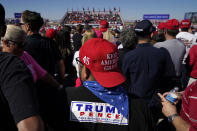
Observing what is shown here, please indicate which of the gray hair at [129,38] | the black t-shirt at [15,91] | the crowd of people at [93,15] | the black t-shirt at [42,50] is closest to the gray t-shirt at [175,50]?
the gray hair at [129,38]

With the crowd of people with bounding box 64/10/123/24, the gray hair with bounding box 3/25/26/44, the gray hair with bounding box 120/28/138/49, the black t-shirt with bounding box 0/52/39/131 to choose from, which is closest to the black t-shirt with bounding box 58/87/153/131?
the black t-shirt with bounding box 0/52/39/131

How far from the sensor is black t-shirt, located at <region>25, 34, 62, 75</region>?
2.56m

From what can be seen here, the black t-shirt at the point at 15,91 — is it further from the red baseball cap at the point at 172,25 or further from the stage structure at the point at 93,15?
the stage structure at the point at 93,15

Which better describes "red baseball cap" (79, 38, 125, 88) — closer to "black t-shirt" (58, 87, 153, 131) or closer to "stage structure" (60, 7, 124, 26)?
"black t-shirt" (58, 87, 153, 131)

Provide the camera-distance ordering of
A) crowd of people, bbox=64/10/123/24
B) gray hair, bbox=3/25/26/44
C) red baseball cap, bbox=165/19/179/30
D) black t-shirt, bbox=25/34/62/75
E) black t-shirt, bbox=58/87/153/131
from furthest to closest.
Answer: crowd of people, bbox=64/10/123/24, red baseball cap, bbox=165/19/179/30, black t-shirt, bbox=25/34/62/75, gray hair, bbox=3/25/26/44, black t-shirt, bbox=58/87/153/131

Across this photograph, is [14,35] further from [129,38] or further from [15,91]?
[129,38]

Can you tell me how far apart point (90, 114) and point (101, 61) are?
16.8 inches

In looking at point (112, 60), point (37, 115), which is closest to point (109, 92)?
point (112, 60)

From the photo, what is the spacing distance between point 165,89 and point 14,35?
8.20 ft

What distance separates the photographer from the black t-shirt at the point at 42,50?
2.56 m

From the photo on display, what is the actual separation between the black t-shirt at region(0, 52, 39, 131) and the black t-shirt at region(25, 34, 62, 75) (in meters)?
1.65

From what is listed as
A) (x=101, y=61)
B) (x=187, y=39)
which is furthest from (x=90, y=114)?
(x=187, y=39)

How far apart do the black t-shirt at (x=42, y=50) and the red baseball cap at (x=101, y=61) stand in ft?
5.32

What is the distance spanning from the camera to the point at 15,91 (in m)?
0.89
